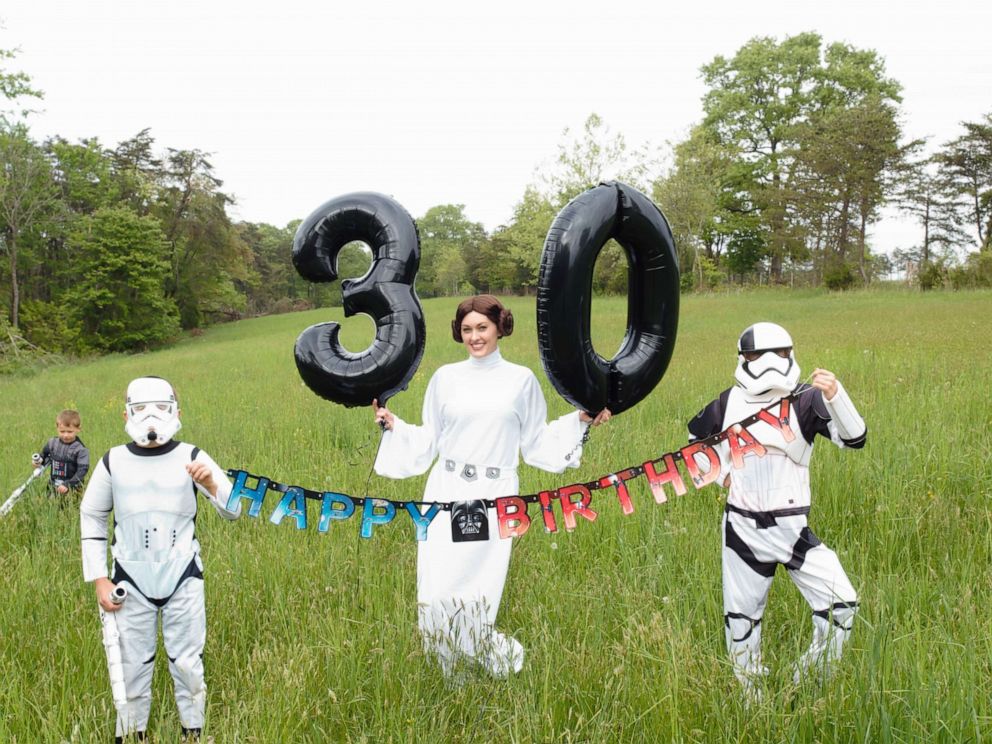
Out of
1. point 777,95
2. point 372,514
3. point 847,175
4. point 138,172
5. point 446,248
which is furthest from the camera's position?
point 446,248

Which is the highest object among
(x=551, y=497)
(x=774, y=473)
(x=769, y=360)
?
(x=769, y=360)

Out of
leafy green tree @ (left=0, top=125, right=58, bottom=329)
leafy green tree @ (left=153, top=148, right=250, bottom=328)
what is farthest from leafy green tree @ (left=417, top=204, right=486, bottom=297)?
leafy green tree @ (left=0, top=125, right=58, bottom=329)

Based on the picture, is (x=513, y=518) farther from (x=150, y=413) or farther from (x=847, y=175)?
(x=847, y=175)

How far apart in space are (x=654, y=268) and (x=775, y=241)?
33936 mm

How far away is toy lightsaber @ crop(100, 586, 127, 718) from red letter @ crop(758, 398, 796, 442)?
2.50 m

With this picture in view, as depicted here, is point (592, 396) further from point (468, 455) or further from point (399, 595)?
point (399, 595)

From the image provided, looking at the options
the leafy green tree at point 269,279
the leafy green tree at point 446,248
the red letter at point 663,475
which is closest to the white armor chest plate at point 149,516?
the red letter at point 663,475

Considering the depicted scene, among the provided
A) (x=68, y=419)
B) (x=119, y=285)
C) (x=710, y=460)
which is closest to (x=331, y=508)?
(x=710, y=460)

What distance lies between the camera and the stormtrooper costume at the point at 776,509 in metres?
2.38

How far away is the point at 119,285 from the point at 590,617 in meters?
32.2

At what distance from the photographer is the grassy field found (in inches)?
84.4

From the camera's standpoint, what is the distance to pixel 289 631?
9.64 feet

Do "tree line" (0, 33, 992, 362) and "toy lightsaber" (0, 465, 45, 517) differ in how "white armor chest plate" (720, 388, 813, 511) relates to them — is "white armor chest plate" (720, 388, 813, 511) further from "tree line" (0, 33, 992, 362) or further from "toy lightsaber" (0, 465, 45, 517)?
"tree line" (0, 33, 992, 362)

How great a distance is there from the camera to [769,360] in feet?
7.91
